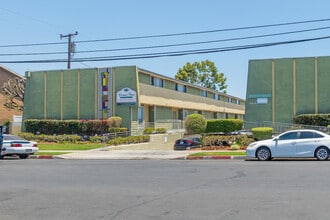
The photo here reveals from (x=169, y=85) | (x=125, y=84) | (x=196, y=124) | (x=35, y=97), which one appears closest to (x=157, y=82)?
(x=169, y=85)

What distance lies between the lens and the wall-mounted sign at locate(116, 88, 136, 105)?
40219 millimetres

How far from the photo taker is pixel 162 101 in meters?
47.0

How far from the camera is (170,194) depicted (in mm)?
10789

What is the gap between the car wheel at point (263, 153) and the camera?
20.7 metres

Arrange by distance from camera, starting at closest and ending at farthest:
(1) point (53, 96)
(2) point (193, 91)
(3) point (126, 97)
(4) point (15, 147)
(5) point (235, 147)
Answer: (4) point (15, 147) → (5) point (235, 147) → (3) point (126, 97) → (1) point (53, 96) → (2) point (193, 91)

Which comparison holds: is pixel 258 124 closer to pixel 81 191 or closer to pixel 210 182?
pixel 210 182

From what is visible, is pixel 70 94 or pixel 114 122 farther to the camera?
pixel 70 94

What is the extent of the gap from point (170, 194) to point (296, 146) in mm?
11027

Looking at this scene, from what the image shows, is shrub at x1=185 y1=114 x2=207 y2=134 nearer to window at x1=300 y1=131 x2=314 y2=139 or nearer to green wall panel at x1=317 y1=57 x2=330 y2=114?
green wall panel at x1=317 y1=57 x2=330 y2=114

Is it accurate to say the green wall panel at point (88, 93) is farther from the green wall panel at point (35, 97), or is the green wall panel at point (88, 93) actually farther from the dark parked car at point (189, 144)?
the dark parked car at point (189, 144)

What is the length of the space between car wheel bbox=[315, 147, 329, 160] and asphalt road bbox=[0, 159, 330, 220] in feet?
14.1

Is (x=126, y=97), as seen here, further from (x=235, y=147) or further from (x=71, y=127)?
(x=235, y=147)

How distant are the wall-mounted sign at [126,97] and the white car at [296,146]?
2058cm

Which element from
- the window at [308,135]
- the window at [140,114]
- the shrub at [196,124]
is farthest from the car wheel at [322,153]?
the window at [140,114]
